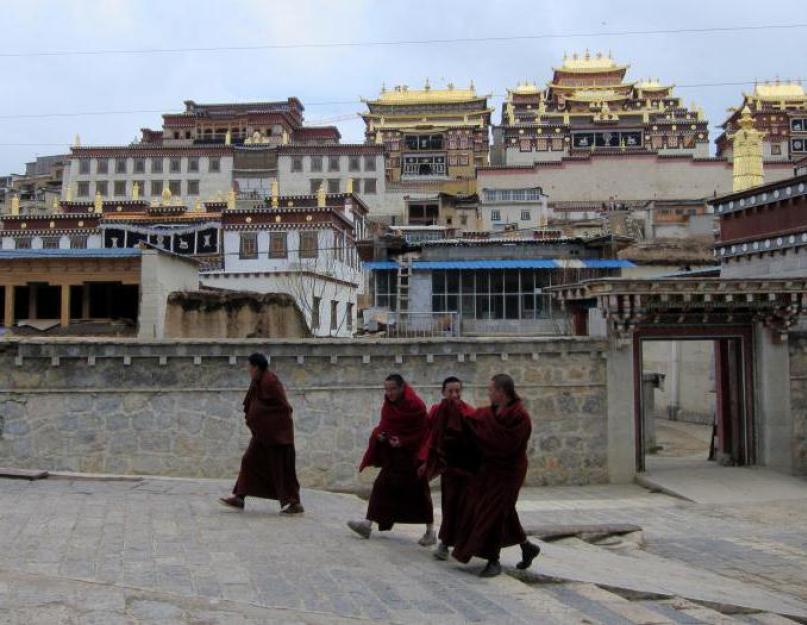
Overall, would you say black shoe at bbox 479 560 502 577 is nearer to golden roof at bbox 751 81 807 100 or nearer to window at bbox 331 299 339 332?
window at bbox 331 299 339 332

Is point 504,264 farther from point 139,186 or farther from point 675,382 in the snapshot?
point 139,186

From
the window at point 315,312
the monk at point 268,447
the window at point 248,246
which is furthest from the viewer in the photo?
the window at point 248,246

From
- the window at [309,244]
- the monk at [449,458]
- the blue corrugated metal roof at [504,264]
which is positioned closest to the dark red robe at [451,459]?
the monk at [449,458]

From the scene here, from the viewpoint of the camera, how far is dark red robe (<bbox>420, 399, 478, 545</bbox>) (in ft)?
21.4

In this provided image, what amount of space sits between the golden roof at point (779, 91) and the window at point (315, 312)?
4859 centimetres

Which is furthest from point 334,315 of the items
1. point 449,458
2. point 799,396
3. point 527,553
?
point 527,553

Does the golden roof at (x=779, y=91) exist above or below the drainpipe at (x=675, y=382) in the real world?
above

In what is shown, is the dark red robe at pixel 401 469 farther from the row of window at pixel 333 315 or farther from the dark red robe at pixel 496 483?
the row of window at pixel 333 315

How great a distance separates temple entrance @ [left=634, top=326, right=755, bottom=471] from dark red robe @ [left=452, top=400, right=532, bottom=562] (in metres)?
9.20

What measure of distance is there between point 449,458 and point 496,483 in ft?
1.67

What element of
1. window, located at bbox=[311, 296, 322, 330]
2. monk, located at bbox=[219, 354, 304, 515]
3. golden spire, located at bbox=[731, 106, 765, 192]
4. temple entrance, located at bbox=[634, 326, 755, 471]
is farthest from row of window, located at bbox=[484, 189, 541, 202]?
monk, located at bbox=[219, 354, 304, 515]

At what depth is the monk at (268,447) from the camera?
26.6 ft

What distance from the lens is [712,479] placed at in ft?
46.9

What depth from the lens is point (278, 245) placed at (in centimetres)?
3456
